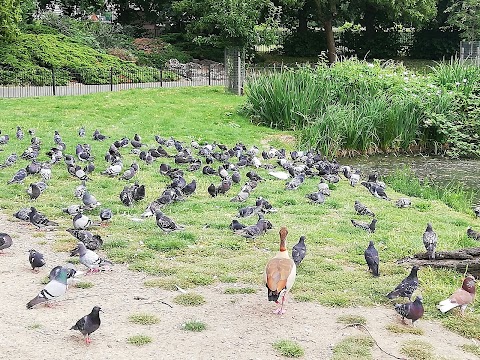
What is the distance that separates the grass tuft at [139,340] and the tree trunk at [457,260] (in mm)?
3491

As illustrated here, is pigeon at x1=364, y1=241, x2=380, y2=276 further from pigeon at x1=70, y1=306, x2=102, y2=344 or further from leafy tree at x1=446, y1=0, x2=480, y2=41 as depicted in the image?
leafy tree at x1=446, y1=0, x2=480, y2=41

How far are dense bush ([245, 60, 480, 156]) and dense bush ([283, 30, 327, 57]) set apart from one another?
22.6 metres

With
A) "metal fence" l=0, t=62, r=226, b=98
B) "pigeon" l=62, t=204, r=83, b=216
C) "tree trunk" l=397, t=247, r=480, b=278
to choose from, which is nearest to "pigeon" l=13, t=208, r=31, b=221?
"pigeon" l=62, t=204, r=83, b=216

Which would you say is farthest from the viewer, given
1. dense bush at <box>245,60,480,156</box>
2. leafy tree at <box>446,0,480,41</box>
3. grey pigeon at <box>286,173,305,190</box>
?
leafy tree at <box>446,0,480,41</box>

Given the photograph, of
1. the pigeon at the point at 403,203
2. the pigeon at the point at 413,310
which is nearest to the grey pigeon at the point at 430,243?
the pigeon at the point at 413,310

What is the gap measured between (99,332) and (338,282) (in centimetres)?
270

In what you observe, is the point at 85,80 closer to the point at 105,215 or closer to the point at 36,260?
the point at 105,215

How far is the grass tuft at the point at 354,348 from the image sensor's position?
566 centimetres

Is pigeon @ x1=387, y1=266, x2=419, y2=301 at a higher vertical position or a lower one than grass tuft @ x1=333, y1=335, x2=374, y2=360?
higher

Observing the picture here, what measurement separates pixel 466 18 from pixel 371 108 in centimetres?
2336

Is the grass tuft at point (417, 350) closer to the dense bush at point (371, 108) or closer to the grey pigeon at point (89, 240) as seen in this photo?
the grey pigeon at point (89, 240)

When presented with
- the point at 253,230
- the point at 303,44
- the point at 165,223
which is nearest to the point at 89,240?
the point at 165,223

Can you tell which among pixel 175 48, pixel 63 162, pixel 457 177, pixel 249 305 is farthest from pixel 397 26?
pixel 249 305

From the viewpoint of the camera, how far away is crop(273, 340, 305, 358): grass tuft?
18.6 ft
